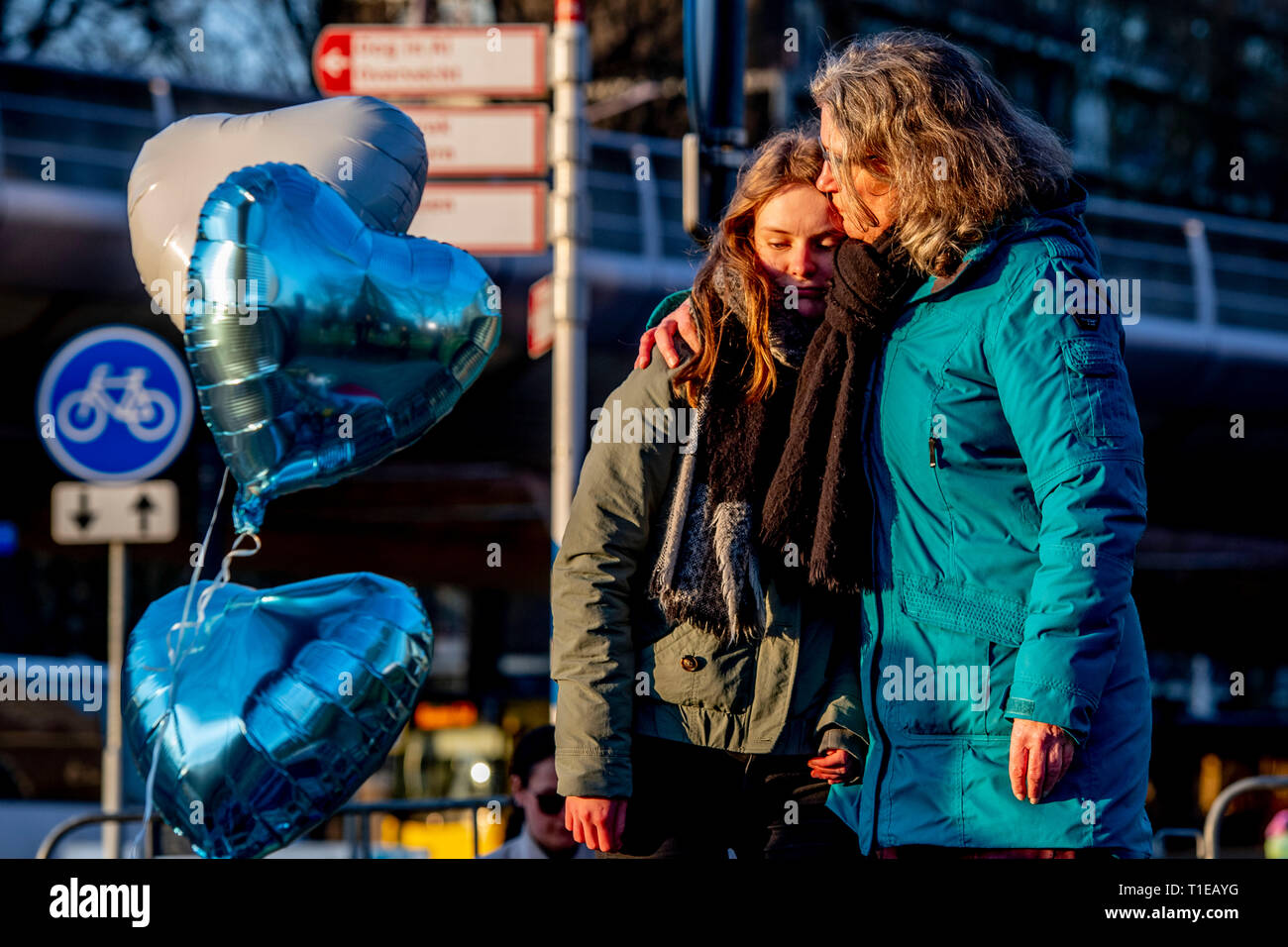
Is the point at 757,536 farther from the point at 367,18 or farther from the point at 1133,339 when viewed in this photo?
the point at 367,18

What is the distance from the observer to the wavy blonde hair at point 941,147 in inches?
102

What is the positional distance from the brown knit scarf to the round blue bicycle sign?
5.24 m

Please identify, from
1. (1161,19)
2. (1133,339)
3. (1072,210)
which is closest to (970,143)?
(1072,210)

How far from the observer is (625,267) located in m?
12.3

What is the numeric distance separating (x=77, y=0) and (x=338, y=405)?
52.4ft

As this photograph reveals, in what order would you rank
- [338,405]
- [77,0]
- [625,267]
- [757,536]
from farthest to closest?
[77,0]
[625,267]
[338,405]
[757,536]

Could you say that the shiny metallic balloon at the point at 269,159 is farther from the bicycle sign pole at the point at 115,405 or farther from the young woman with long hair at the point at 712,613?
the bicycle sign pole at the point at 115,405

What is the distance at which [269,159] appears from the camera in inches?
138

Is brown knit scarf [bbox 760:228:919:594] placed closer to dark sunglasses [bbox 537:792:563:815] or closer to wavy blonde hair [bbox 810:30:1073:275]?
wavy blonde hair [bbox 810:30:1073:275]

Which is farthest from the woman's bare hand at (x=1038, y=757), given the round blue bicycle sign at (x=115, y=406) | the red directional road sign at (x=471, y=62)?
the round blue bicycle sign at (x=115, y=406)

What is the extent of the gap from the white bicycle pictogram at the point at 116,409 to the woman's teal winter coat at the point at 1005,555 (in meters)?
5.47

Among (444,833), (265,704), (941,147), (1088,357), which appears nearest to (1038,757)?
(1088,357)

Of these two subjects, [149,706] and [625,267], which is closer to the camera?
[149,706]

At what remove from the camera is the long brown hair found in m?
2.87
